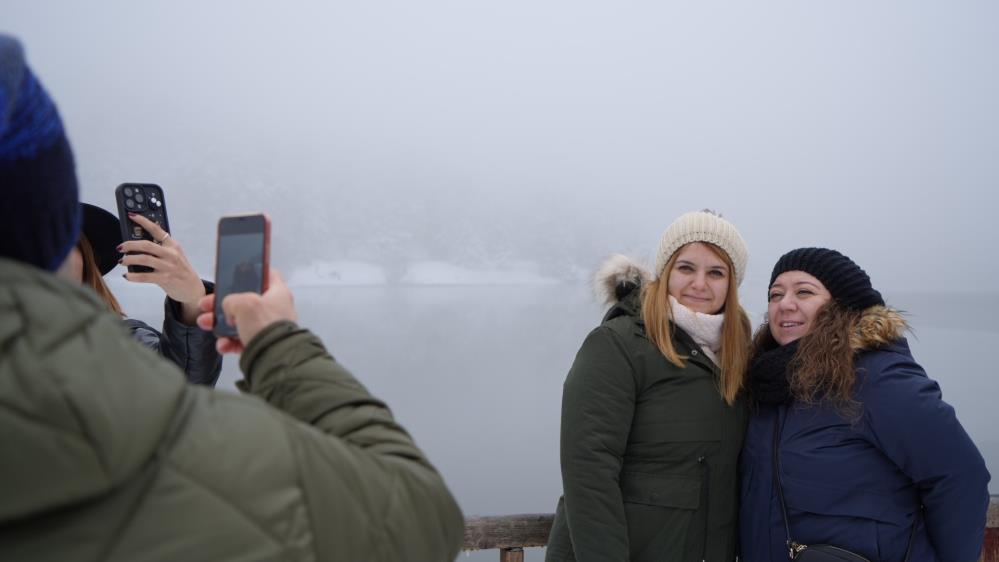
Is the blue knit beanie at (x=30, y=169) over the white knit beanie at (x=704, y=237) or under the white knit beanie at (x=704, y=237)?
over

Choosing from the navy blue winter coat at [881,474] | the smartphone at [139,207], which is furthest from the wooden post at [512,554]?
the smartphone at [139,207]

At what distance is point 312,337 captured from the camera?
718 mm

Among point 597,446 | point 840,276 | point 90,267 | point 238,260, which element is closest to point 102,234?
point 90,267

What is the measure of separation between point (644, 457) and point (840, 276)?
0.79 m

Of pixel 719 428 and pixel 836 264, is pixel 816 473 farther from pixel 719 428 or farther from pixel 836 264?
pixel 836 264

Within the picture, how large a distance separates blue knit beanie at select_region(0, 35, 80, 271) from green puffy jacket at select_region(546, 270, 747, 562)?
141cm

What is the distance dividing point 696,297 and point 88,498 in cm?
177

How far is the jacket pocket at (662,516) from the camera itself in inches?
67.4

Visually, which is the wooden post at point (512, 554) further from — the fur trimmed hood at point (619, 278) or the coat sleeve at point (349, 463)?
the coat sleeve at point (349, 463)

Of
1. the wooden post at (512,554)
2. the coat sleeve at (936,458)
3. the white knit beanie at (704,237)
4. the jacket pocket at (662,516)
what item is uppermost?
the white knit beanie at (704,237)

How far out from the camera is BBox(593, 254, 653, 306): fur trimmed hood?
2062 mm

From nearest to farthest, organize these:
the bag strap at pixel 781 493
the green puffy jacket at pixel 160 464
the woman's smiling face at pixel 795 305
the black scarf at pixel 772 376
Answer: the green puffy jacket at pixel 160 464, the bag strap at pixel 781 493, the black scarf at pixel 772 376, the woman's smiling face at pixel 795 305

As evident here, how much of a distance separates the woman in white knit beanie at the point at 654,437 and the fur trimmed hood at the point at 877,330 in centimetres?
32

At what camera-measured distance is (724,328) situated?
77.4 inches
